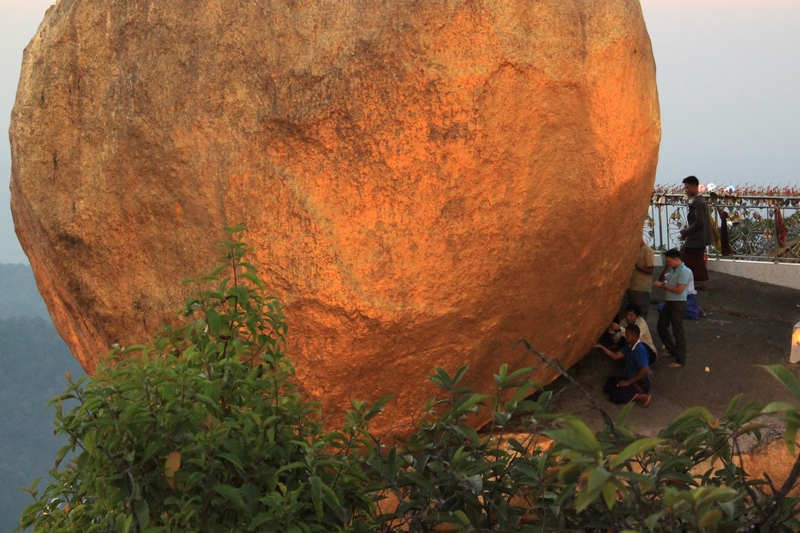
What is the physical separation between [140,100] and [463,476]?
4570 millimetres

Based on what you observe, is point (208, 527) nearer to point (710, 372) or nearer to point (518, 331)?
point (518, 331)

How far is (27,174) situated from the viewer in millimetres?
6773

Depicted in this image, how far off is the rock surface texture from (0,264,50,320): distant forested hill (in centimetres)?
10976

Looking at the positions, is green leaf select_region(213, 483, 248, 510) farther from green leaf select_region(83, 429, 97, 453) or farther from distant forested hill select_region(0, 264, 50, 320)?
distant forested hill select_region(0, 264, 50, 320)

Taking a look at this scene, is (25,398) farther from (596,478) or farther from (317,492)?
(596,478)

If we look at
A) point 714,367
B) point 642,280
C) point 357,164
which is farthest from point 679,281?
point 357,164

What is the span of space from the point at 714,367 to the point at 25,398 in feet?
221

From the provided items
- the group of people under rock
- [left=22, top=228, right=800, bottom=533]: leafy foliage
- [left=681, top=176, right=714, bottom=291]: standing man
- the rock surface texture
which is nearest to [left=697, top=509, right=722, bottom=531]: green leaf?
[left=22, top=228, right=800, bottom=533]: leafy foliage

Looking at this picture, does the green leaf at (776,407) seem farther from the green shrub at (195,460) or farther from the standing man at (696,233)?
the standing man at (696,233)

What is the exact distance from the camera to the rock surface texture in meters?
5.58

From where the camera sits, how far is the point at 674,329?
7.82 meters

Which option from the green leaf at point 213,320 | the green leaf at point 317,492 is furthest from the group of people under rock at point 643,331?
the green leaf at point 317,492

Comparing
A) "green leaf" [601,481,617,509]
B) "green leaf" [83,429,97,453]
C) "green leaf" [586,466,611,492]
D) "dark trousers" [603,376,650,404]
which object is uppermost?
"green leaf" [83,429,97,453]

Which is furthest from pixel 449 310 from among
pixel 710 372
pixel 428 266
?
pixel 710 372
